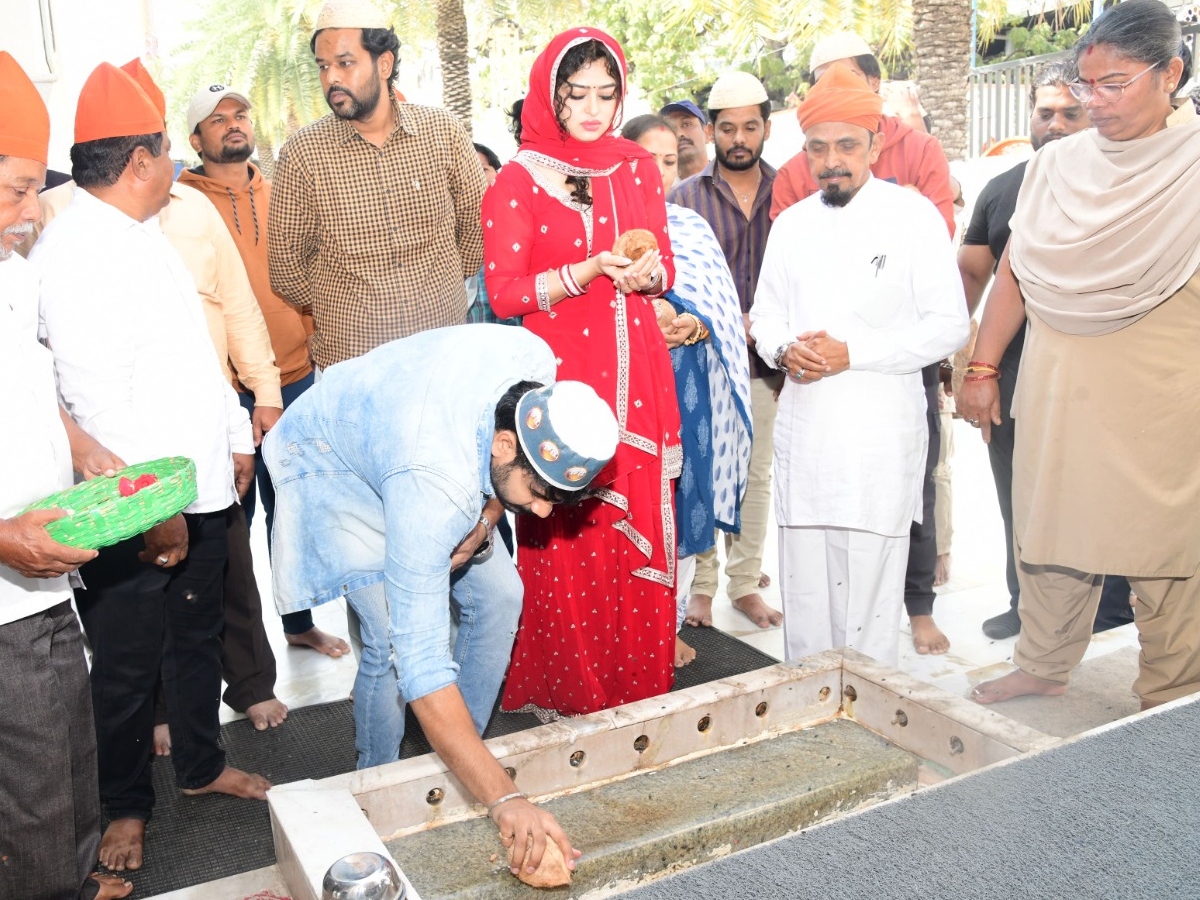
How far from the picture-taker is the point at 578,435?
2000mm

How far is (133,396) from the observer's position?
2738 mm

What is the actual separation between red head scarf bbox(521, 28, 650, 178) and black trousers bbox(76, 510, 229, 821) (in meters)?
1.42

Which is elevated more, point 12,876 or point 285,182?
point 285,182

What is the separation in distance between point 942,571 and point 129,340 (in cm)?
336

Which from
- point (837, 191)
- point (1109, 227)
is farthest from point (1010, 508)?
point (837, 191)

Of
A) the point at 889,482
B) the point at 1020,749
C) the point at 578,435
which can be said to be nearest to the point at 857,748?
the point at 1020,749

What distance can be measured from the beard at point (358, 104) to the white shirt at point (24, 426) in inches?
58.9

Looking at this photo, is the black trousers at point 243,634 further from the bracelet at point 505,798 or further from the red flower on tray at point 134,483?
the bracelet at point 505,798

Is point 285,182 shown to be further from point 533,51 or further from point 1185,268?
point 533,51

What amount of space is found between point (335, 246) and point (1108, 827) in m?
2.87

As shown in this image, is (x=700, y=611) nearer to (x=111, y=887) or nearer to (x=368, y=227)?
(x=368, y=227)

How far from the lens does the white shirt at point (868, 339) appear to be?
10.5ft

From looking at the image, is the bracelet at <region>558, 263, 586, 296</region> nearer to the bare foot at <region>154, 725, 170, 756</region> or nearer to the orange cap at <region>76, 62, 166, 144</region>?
the orange cap at <region>76, 62, 166, 144</region>

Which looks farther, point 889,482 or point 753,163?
point 753,163
